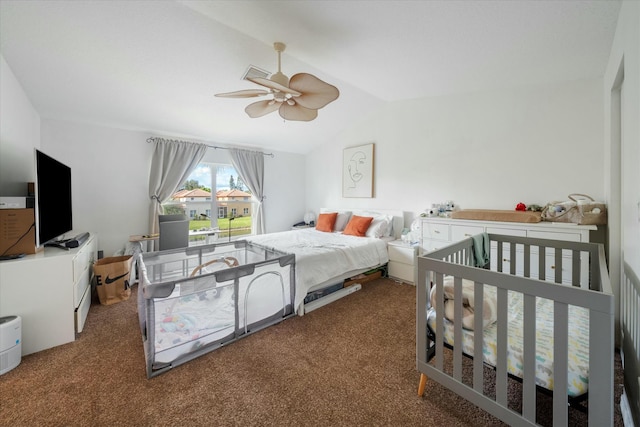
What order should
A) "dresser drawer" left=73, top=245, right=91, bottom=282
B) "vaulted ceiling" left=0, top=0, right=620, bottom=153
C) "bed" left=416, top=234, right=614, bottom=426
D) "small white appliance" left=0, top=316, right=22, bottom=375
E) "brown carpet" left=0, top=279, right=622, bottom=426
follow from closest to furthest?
"bed" left=416, top=234, right=614, bottom=426 < "brown carpet" left=0, top=279, right=622, bottom=426 < "small white appliance" left=0, top=316, right=22, bottom=375 < "vaulted ceiling" left=0, top=0, right=620, bottom=153 < "dresser drawer" left=73, top=245, right=91, bottom=282

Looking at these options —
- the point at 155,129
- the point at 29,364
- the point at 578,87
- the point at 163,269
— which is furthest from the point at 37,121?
the point at 578,87

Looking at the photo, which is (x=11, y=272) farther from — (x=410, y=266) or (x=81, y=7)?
(x=410, y=266)

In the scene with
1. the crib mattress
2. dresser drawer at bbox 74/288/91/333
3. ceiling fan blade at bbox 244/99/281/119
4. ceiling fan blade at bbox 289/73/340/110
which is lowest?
dresser drawer at bbox 74/288/91/333

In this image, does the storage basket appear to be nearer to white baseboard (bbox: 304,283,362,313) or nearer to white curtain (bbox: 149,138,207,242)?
white baseboard (bbox: 304,283,362,313)

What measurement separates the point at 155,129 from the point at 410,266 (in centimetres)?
419

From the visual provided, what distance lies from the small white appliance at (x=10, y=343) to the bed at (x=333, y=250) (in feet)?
6.35

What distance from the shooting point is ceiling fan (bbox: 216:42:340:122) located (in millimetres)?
1922

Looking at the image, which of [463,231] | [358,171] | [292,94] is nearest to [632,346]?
[463,231]

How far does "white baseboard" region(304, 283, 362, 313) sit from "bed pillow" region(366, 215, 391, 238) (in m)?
0.94

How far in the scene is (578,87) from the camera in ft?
8.25

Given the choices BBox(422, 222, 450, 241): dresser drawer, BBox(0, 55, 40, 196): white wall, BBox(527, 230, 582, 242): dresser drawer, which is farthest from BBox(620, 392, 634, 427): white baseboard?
BBox(0, 55, 40, 196): white wall

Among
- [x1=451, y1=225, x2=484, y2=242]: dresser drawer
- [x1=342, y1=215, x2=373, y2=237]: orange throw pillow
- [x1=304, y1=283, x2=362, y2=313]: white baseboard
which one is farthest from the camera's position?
[x1=342, y1=215, x2=373, y2=237]: orange throw pillow

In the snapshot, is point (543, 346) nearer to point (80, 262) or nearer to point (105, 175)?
point (80, 262)

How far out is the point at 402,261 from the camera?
3.46 meters
